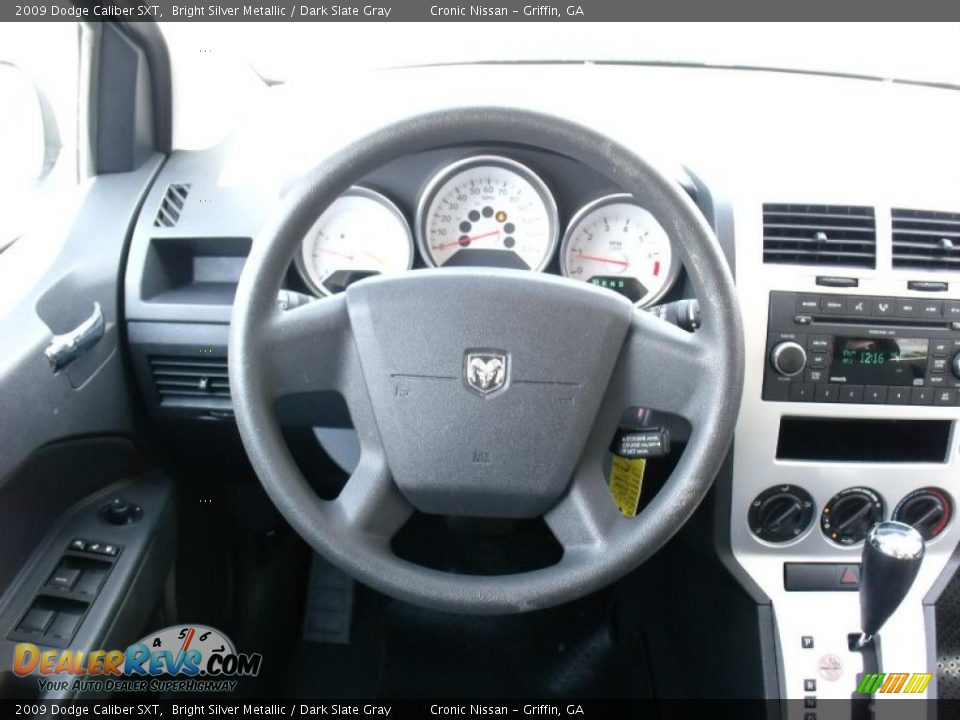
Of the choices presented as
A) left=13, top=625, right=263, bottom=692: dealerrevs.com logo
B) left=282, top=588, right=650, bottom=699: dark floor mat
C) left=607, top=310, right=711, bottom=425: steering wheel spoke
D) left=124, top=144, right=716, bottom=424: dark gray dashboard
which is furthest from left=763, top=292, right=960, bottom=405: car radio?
left=13, top=625, right=263, bottom=692: dealerrevs.com logo

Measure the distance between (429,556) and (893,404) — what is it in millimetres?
1093

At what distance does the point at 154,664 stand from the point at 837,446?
4.34 ft

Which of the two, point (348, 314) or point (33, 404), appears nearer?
point (348, 314)

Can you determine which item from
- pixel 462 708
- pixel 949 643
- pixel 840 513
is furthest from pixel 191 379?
pixel 949 643

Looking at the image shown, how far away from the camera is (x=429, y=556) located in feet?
6.11

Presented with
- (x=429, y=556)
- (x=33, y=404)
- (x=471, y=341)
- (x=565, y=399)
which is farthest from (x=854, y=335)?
(x=33, y=404)

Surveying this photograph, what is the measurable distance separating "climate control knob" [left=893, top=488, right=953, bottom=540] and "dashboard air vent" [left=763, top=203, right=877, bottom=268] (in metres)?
0.43

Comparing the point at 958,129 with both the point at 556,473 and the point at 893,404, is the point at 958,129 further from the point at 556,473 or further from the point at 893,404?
the point at 556,473

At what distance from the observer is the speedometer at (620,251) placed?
1.30 metres

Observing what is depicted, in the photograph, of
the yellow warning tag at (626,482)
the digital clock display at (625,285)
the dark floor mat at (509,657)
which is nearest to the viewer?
the yellow warning tag at (626,482)

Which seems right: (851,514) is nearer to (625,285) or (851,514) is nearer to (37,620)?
→ (625,285)

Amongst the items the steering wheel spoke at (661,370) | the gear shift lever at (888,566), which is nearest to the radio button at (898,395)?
the gear shift lever at (888,566)

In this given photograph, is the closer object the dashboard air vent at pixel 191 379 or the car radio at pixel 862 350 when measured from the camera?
the car radio at pixel 862 350

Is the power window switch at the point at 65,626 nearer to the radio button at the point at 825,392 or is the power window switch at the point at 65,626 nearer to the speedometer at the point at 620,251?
the speedometer at the point at 620,251
